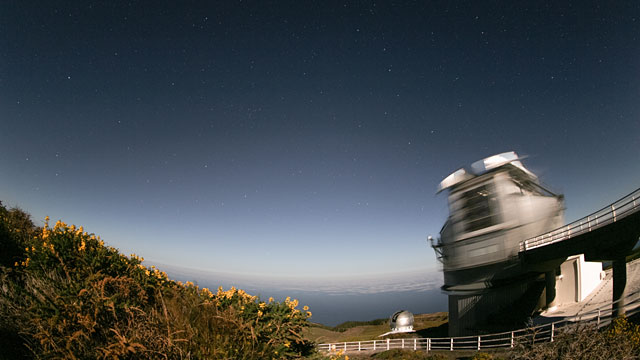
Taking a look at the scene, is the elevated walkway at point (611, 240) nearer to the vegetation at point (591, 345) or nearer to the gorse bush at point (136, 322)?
the vegetation at point (591, 345)

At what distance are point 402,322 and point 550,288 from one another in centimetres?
1771

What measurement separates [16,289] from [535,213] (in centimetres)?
2421

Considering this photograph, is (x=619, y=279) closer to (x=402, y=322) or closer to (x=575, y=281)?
(x=575, y=281)

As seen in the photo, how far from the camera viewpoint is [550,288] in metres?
18.4

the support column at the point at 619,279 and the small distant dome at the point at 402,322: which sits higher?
the support column at the point at 619,279

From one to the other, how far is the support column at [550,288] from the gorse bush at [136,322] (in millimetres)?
21882

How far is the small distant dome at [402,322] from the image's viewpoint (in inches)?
1246

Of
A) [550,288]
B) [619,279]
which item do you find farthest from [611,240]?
[550,288]

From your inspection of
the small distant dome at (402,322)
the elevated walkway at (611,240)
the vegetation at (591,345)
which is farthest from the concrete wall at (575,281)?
the small distant dome at (402,322)

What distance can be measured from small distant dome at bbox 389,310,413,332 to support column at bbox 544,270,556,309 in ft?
54.1

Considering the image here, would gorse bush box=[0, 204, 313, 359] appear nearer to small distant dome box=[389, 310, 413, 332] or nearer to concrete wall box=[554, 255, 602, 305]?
concrete wall box=[554, 255, 602, 305]

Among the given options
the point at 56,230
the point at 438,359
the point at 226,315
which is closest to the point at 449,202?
the point at 438,359

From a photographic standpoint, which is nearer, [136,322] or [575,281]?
[136,322]

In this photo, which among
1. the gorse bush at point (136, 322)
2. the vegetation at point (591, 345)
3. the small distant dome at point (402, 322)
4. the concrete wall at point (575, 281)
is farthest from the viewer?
the small distant dome at point (402, 322)
